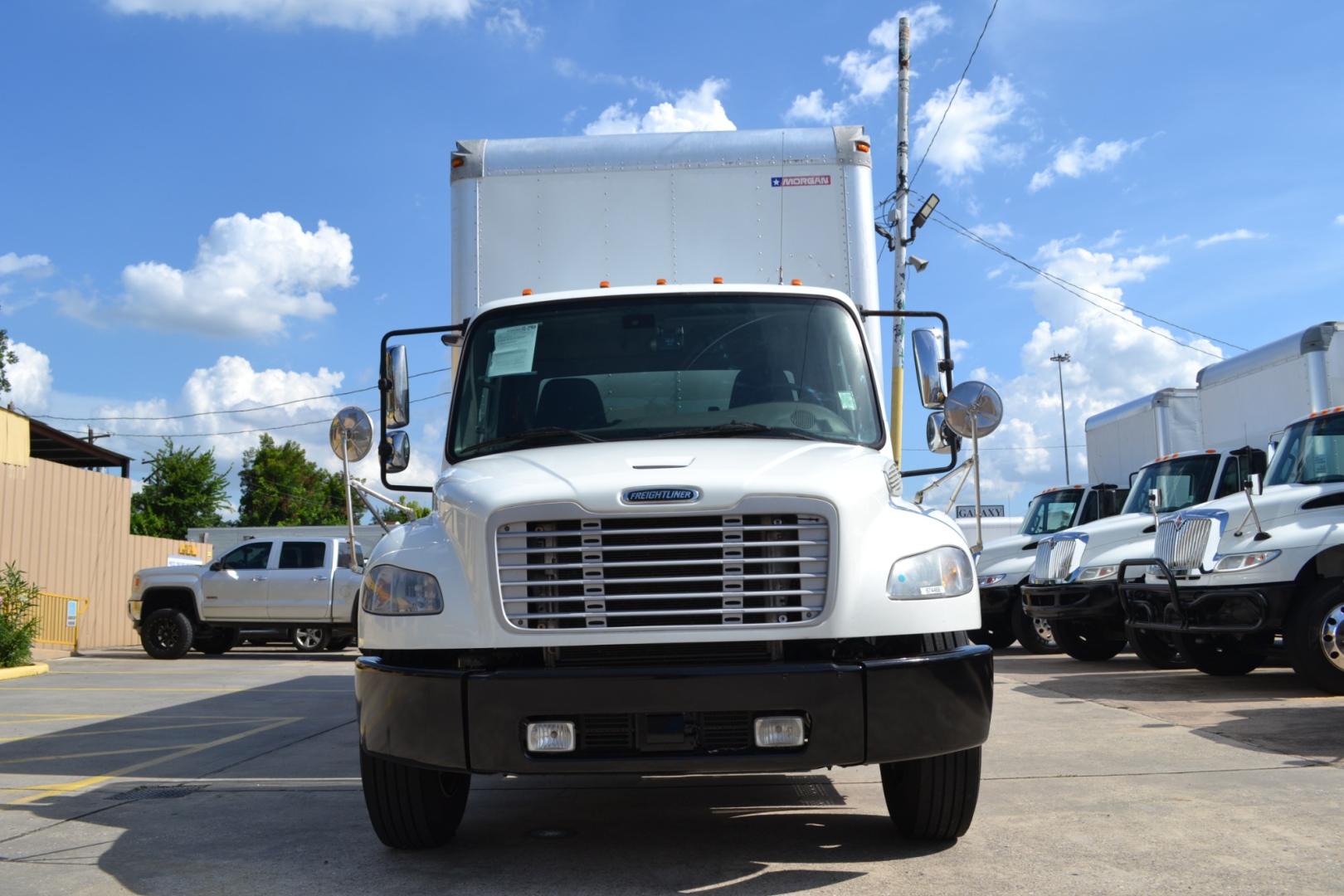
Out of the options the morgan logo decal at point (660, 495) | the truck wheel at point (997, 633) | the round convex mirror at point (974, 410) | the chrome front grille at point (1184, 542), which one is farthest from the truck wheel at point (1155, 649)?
the morgan logo decal at point (660, 495)

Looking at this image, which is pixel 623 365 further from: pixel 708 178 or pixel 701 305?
pixel 708 178

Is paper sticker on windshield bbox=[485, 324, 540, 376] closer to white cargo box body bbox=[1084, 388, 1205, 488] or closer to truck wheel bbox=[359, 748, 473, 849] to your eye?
truck wheel bbox=[359, 748, 473, 849]

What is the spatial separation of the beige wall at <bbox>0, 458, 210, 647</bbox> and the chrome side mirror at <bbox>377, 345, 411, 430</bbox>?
1814 cm

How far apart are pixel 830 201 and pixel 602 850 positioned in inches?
154

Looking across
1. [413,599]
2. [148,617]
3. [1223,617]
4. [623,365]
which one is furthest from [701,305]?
[148,617]

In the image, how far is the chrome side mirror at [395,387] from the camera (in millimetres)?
6289

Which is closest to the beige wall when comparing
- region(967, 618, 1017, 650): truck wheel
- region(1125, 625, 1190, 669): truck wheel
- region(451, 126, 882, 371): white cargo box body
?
region(967, 618, 1017, 650): truck wheel

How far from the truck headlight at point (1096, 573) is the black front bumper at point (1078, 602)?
0.32 feet

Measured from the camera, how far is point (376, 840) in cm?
550

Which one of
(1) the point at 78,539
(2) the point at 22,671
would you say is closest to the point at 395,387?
(2) the point at 22,671

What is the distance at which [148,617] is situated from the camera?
63.0 ft

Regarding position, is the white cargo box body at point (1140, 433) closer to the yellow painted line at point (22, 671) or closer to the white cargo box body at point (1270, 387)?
the white cargo box body at point (1270, 387)

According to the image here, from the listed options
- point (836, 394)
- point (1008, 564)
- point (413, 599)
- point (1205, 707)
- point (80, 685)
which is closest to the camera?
point (413, 599)

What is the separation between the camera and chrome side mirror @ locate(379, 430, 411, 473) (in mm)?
6387
